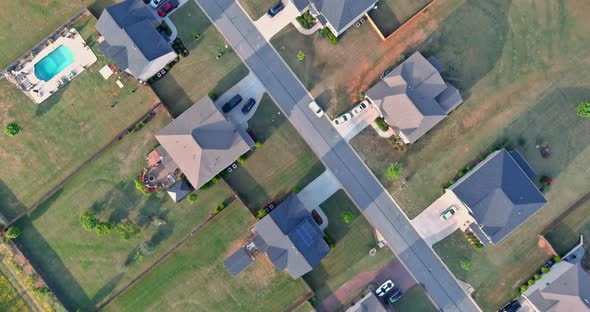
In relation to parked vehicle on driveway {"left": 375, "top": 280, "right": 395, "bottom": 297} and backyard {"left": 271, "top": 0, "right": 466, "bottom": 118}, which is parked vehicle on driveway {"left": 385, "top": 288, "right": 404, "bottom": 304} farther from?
backyard {"left": 271, "top": 0, "right": 466, "bottom": 118}

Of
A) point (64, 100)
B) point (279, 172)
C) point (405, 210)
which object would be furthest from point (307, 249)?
point (64, 100)

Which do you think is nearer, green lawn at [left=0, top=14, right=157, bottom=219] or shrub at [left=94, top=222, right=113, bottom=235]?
shrub at [left=94, top=222, right=113, bottom=235]

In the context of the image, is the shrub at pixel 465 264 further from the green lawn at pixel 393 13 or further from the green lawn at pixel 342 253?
the green lawn at pixel 393 13

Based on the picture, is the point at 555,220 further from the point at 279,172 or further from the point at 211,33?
the point at 211,33

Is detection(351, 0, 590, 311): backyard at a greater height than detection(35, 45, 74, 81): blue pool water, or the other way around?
detection(35, 45, 74, 81): blue pool water

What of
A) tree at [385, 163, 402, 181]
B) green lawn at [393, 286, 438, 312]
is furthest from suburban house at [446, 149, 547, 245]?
green lawn at [393, 286, 438, 312]

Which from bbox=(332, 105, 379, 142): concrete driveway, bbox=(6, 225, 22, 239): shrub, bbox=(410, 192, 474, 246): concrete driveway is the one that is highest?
bbox=(6, 225, 22, 239): shrub
